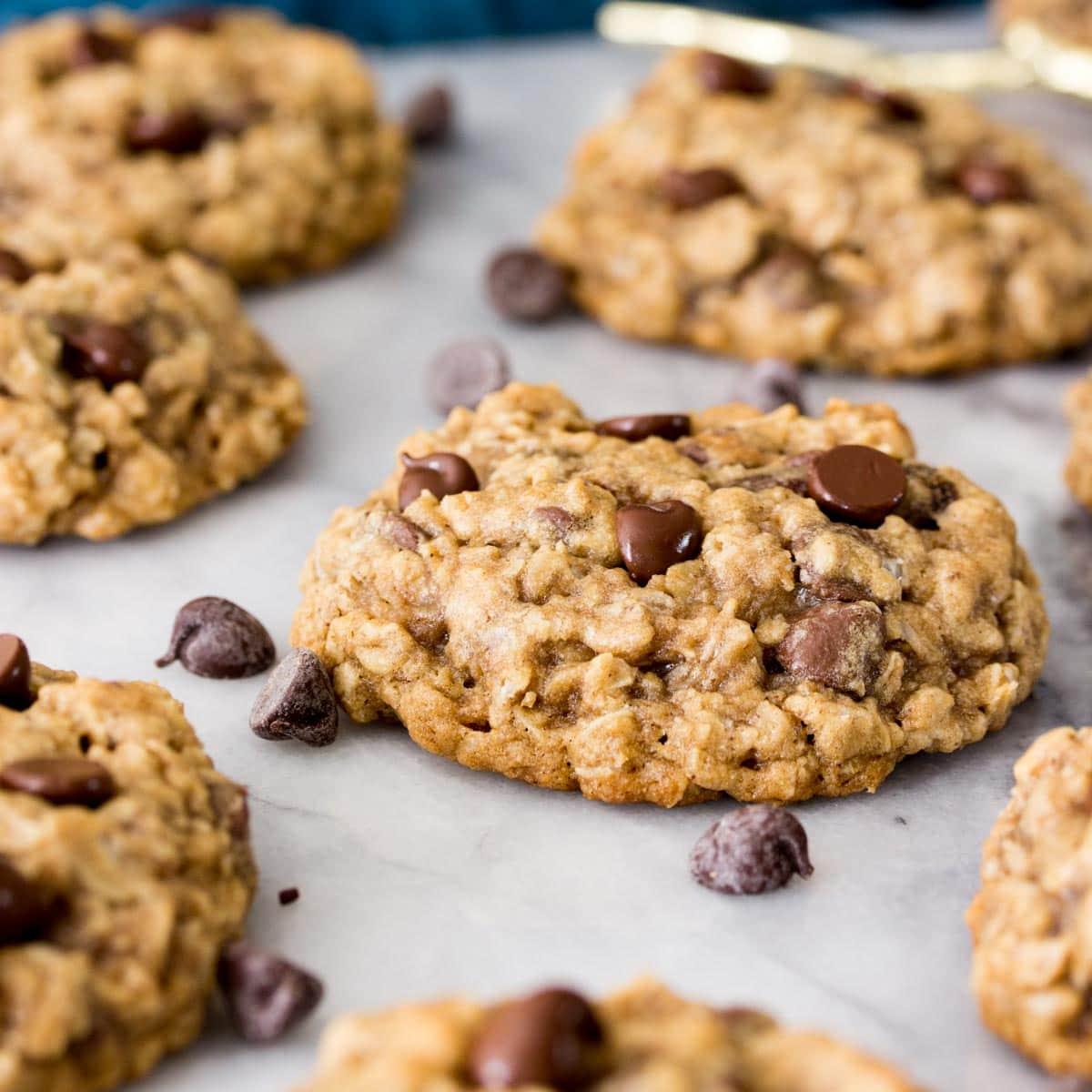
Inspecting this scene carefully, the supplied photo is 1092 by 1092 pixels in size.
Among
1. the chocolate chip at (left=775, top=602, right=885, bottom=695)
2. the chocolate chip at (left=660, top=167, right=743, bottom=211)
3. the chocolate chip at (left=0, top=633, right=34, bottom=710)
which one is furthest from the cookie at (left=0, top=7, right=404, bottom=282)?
the chocolate chip at (left=775, top=602, right=885, bottom=695)

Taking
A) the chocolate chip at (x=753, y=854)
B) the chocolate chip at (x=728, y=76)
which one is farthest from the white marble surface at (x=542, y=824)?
the chocolate chip at (x=728, y=76)

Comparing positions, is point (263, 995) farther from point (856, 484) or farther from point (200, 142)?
point (200, 142)

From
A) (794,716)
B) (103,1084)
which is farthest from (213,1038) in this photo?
(794,716)

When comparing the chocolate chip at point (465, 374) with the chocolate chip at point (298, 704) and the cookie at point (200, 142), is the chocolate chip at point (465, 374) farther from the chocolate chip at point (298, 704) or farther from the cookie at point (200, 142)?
the chocolate chip at point (298, 704)

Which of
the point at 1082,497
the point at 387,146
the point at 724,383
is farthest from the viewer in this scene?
Answer: the point at 387,146

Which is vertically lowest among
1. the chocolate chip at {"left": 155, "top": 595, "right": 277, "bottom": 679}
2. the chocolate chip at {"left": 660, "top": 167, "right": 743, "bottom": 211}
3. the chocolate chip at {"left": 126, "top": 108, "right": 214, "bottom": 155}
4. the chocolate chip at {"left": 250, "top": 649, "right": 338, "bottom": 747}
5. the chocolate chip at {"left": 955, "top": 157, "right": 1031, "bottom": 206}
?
the chocolate chip at {"left": 155, "top": 595, "right": 277, "bottom": 679}

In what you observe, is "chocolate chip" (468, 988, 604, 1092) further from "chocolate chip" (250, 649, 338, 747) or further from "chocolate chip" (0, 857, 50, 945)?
"chocolate chip" (250, 649, 338, 747)

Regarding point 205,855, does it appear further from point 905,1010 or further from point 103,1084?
point 905,1010

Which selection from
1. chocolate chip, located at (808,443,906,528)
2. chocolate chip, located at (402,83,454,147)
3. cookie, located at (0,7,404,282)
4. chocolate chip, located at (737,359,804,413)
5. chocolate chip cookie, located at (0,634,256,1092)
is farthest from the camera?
chocolate chip, located at (402,83,454,147)
